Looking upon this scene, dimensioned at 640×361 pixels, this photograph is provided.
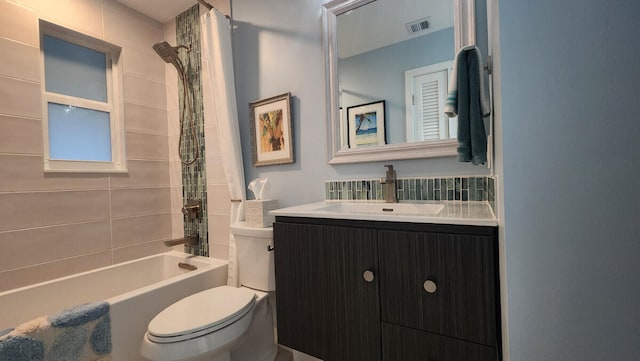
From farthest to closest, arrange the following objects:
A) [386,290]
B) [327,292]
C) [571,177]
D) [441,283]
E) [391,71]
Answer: [391,71], [327,292], [386,290], [441,283], [571,177]

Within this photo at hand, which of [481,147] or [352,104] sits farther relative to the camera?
[352,104]

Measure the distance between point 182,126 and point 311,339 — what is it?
1930 mm

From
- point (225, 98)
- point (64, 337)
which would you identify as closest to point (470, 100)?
point (225, 98)

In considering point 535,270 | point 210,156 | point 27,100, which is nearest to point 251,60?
point 210,156

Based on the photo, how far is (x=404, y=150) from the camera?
1.37 meters

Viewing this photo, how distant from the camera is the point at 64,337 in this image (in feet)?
3.60

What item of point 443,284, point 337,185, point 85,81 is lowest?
point 443,284

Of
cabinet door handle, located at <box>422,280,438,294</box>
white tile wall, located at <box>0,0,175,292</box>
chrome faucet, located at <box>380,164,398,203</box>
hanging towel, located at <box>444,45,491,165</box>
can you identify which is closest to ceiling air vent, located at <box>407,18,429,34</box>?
hanging towel, located at <box>444,45,491,165</box>

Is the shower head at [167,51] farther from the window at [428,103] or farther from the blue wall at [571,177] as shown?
the blue wall at [571,177]

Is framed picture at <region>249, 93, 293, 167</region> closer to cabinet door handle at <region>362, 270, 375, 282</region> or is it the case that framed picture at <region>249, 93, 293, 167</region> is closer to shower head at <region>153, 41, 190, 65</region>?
shower head at <region>153, 41, 190, 65</region>

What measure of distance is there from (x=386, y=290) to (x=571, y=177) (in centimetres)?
68

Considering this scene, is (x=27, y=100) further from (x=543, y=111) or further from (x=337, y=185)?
(x=543, y=111)

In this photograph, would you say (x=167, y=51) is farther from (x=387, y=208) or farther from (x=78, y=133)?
(x=387, y=208)

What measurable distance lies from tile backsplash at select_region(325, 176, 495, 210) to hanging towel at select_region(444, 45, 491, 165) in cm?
19
